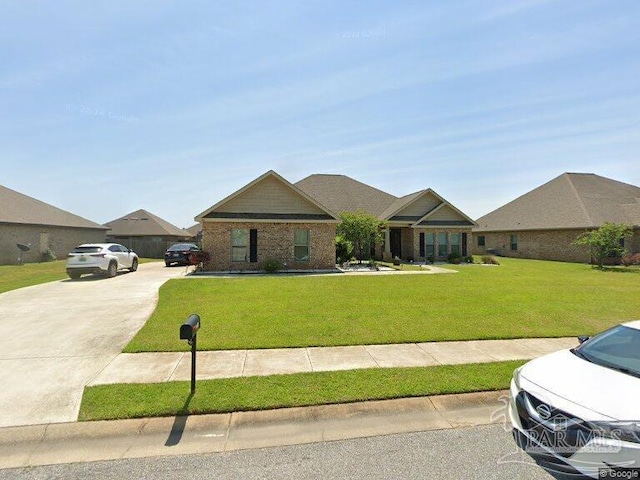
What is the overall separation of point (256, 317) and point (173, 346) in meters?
2.56

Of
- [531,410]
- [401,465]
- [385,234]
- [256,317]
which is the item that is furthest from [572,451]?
[385,234]

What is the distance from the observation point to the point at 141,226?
39.0 m

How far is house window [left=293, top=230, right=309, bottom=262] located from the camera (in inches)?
818

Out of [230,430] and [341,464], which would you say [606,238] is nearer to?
[341,464]

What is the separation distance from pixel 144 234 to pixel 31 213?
34.0 feet

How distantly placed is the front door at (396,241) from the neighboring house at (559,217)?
946 cm

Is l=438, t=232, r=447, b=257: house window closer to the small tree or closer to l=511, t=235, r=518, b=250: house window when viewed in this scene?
the small tree

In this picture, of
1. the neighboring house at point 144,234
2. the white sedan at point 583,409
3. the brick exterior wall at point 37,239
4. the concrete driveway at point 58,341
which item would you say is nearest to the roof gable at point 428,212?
the concrete driveway at point 58,341

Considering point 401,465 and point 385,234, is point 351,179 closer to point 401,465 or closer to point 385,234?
point 385,234

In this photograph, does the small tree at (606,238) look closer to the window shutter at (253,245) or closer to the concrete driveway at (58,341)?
the window shutter at (253,245)

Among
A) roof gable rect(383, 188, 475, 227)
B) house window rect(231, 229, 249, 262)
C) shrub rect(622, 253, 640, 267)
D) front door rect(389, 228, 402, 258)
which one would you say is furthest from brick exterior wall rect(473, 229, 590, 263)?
house window rect(231, 229, 249, 262)

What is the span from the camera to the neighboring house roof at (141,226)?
37.9 m

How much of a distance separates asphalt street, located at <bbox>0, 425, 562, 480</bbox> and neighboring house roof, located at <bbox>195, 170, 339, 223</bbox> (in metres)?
16.8

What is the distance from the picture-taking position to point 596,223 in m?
27.5
